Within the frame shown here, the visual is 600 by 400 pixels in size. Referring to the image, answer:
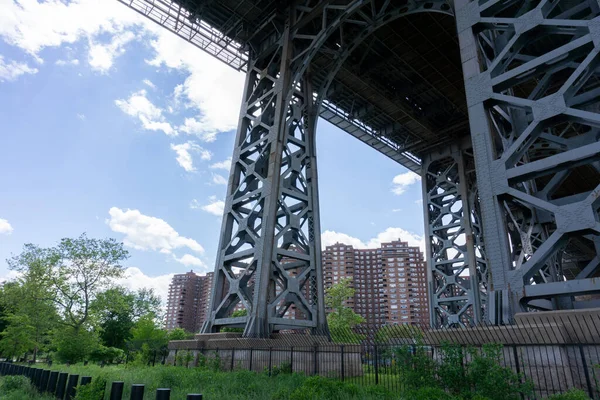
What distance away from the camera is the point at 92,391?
8156mm

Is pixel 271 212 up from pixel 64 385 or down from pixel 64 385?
up

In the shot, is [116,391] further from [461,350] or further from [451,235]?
[451,235]

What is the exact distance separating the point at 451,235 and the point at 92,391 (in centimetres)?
3289

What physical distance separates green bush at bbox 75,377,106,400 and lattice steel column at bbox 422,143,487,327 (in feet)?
92.9

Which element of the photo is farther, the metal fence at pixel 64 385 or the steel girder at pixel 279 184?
the steel girder at pixel 279 184

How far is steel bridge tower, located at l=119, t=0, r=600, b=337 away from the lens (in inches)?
441

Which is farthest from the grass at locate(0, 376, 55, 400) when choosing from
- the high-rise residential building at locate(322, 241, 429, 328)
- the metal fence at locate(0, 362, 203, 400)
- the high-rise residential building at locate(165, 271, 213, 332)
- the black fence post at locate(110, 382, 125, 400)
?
the high-rise residential building at locate(165, 271, 213, 332)

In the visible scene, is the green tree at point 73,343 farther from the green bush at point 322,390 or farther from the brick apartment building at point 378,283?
the brick apartment building at point 378,283

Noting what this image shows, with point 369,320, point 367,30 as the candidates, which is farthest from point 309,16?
point 369,320

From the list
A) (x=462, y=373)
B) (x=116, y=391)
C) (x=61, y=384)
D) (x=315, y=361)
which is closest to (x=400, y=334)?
(x=462, y=373)

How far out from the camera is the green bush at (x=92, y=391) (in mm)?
7819

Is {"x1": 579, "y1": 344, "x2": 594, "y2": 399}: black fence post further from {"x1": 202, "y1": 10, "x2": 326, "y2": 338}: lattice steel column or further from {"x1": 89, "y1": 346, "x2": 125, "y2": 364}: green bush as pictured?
{"x1": 89, "y1": 346, "x2": 125, "y2": 364}: green bush

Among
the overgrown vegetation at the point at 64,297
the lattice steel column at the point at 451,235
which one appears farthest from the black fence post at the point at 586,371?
the overgrown vegetation at the point at 64,297

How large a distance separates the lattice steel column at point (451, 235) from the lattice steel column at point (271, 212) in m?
16.9
